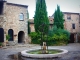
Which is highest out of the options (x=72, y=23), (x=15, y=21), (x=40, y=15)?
(x=40, y=15)

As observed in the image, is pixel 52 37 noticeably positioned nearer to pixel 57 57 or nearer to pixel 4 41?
pixel 4 41

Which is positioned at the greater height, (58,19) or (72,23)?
(58,19)

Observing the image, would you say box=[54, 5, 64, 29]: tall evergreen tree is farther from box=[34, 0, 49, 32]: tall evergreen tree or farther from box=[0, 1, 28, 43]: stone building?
box=[0, 1, 28, 43]: stone building

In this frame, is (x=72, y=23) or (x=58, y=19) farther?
(x=72, y=23)

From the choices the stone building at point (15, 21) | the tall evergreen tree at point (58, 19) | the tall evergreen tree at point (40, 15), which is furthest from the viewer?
the tall evergreen tree at point (58, 19)

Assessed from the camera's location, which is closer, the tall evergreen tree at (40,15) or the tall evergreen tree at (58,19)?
the tall evergreen tree at (40,15)

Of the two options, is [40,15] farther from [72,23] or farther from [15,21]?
[72,23]

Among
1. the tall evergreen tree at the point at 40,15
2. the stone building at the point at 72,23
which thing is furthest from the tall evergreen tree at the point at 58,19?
the tall evergreen tree at the point at 40,15

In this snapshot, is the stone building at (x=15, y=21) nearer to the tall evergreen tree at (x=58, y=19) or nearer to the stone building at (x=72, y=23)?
the tall evergreen tree at (x=58, y=19)

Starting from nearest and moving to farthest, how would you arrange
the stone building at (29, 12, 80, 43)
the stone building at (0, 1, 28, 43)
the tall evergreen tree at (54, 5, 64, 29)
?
1. the stone building at (0, 1, 28, 43)
2. the tall evergreen tree at (54, 5, 64, 29)
3. the stone building at (29, 12, 80, 43)

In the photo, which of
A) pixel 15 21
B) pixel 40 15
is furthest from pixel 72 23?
pixel 15 21

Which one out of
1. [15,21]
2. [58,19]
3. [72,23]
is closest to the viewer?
[15,21]

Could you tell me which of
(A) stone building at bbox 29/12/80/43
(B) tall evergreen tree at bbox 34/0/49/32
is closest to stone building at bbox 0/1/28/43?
(B) tall evergreen tree at bbox 34/0/49/32

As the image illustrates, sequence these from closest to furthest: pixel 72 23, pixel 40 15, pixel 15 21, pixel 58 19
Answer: pixel 15 21 → pixel 40 15 → pixel 58 19 → pixel 72 23
